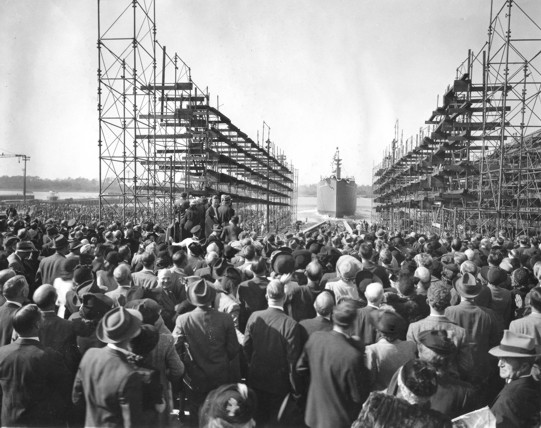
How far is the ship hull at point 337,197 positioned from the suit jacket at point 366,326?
61.7m

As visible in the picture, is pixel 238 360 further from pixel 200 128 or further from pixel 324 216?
pixel 324 216

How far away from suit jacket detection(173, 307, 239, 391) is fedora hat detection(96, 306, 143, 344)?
96 cm

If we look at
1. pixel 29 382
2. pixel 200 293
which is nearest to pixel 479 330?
pixel 200 293

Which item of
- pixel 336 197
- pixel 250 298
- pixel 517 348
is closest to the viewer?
pixel 517 348

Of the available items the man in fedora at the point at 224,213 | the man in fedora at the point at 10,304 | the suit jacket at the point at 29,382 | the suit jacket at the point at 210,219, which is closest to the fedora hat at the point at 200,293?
the suit jacket at the point at 29,382

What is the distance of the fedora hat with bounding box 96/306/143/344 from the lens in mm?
3035

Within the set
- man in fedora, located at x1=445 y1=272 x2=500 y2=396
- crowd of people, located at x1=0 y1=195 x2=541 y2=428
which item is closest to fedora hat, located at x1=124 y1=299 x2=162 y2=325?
crowd of people, located at x1=0 y1=195 x2=541 y2=428

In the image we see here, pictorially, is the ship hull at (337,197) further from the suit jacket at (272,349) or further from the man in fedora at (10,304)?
the man in fedora at (10,304)

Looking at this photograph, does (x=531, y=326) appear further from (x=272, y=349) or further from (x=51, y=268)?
(x=51, y=268)

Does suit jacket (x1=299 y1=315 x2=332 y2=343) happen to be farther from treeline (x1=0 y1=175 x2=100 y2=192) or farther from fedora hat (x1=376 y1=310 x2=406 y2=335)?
treeline (x1=0 y1=175 x2=100 y2=192)

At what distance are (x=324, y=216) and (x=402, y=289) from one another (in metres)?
61.5

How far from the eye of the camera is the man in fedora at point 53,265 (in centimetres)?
666

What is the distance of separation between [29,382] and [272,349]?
6.52 feet

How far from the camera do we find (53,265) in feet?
22.1
